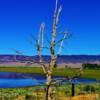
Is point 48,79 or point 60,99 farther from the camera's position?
point 60,99

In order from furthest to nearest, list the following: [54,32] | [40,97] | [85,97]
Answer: [40,97]
[85,97]
[54,32]

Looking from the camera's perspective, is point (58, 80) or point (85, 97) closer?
point (58, 80)

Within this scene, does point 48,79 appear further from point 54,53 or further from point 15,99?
point 15,99

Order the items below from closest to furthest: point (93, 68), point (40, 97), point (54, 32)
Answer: point (54, 32) < point (40, 97) < point (93, 68)

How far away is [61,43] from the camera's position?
1764 centimetres

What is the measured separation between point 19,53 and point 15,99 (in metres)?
15.3

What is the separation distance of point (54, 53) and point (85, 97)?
13.6 metres

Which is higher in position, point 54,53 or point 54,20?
point 54,20

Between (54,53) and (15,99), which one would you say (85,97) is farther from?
(54,53)

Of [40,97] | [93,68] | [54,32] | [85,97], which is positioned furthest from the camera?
[93,68]

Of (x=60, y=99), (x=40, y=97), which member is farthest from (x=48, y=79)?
(x=40, y=97)

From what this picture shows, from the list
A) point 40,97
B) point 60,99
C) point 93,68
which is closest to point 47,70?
point 60,99

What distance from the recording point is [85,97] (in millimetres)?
30609

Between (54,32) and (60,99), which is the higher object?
(54,32)
